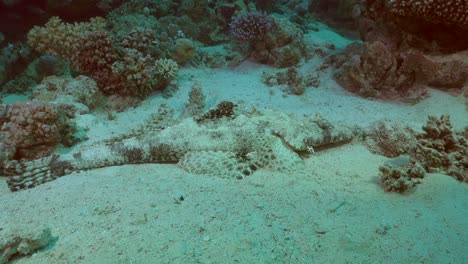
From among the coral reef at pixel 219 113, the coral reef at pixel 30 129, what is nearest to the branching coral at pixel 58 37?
the coral reef at pixel 30 129

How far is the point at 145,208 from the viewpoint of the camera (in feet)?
11.5

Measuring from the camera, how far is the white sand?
9.20 ft

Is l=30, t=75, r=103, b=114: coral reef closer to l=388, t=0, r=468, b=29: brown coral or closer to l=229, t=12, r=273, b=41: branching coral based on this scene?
l=229, t=12, r=273, b=41: branching coral

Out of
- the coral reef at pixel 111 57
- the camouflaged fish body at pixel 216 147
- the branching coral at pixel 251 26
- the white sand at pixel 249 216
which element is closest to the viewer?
the white sand at pixel 249 216

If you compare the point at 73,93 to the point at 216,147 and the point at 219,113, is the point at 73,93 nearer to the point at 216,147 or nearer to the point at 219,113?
the point at 219,113

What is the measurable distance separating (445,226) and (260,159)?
2.24 metres

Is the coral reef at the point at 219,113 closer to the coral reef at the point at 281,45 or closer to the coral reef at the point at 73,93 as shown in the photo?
the coral reef at the point at 73,93

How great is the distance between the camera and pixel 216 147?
15.2 ft

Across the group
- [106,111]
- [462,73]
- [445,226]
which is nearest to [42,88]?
Result: [106,111]

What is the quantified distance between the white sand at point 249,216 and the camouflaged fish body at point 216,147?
0.18 m

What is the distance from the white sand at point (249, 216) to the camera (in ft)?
9.20

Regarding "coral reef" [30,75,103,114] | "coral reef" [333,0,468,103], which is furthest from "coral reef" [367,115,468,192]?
"coral reef" [30,75,103,114]

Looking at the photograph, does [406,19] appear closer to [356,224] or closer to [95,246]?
[356,224]

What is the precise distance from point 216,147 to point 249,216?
153cm
